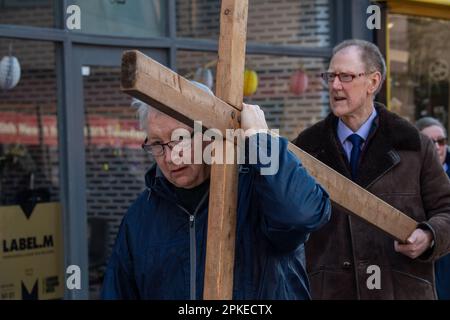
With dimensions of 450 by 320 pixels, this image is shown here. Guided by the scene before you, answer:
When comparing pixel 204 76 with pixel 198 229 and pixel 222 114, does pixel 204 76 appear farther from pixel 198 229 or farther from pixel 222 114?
pixel 222 114

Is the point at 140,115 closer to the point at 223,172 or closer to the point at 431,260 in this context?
the point at 223,172

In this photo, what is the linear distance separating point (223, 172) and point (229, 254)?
213mm

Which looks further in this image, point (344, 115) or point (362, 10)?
point (362, 10)

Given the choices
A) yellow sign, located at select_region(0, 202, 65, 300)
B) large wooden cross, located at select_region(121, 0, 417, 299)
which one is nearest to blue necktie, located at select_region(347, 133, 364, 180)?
large wooden cross, located at select_region(121, 0, 417, 299)

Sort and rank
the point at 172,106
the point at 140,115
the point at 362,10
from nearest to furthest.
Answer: the point at 172,106, the point at 140,115, the point at 362,10

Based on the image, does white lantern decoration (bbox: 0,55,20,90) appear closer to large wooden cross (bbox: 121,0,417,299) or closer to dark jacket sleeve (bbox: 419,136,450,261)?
dark jacket sleeve (bbox: 419,136,450,261)

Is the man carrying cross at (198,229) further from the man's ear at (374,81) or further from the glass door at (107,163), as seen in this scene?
the glass door at (107,163)

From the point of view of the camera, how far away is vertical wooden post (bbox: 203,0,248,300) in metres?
2.19

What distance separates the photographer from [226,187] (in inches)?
87.1

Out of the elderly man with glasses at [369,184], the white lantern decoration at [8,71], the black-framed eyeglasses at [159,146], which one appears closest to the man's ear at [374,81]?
the elderly man with glasses at [369,184]

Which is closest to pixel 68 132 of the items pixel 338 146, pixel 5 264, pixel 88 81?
pixel 5 264

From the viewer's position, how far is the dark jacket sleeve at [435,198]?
3561mm

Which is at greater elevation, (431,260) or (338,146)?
Result: (338,146)

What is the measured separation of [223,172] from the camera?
2207 mm
